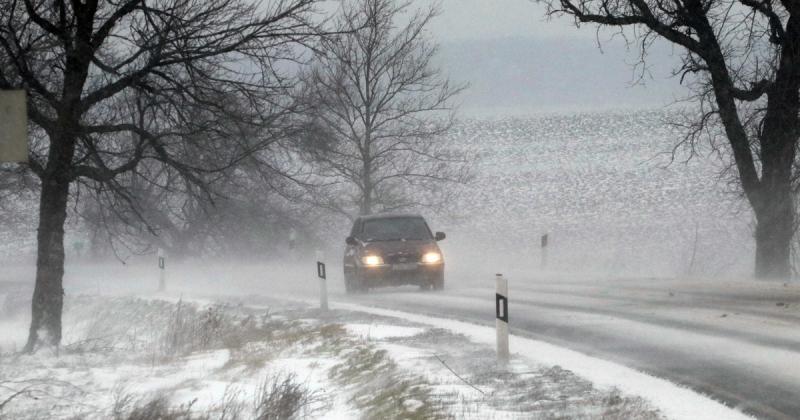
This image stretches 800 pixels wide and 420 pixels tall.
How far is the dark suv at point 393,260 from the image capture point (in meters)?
21.9

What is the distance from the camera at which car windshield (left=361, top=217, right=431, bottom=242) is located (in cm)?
2270

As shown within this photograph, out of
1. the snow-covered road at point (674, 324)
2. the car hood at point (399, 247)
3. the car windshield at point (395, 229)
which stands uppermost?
the car windshield at point (395, 229)

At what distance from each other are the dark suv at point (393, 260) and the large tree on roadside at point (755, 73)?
18.0 ft

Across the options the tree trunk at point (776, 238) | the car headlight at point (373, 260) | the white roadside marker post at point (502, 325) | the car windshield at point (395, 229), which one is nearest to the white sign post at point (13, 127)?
the white roadside marker post at point (502, 325)

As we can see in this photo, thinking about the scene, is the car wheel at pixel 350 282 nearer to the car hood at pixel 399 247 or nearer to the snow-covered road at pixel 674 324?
the snow-covered road at pixel 674 324

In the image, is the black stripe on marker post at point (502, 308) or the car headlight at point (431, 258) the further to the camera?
the car headlight at point (431, 258)

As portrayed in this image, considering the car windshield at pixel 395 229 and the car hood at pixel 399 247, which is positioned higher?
the car windshield at pixel 395 229

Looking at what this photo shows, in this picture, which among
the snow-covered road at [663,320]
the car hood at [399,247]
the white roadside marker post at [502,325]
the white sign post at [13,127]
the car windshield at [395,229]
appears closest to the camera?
the white sign post at [13,127]

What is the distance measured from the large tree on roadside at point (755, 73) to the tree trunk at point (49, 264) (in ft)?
35.6

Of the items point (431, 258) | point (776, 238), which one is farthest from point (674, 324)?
point (776, 238)

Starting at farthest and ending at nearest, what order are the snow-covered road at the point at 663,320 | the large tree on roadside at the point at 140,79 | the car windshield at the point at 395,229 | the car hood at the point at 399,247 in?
the car windshield at the point at 395,229 → the car hood at the point at 399,247 → the large tree on roadside at the point at 140,79 → the snow-covered road at the point at 663,320

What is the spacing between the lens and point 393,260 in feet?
72.0

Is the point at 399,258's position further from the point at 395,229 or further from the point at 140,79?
the point at 140,79

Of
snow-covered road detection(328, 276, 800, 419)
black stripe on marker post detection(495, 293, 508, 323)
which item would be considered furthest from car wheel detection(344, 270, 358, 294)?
black stripe on marker post detection(495, 293, 508, 323)
